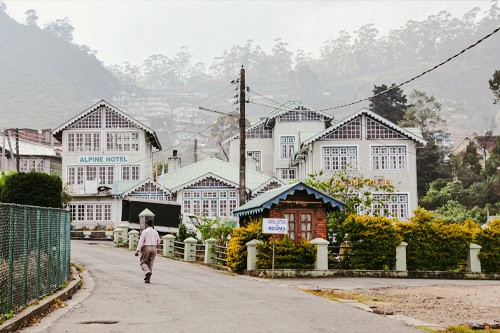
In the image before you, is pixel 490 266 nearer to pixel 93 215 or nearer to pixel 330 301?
pixel 330 301

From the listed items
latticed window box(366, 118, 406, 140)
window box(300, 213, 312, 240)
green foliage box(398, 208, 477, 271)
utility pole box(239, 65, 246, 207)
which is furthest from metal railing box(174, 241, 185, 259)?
latticed window box(366, 118, 406, 140)

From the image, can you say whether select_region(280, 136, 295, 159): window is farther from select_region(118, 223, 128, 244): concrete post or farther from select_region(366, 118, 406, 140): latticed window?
select_region(118, 223, 128, 244): concrete post

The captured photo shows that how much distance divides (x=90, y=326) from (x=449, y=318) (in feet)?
22.5

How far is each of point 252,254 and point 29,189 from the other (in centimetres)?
800

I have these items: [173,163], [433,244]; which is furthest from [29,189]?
[173,163]

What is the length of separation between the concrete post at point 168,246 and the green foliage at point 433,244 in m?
13.0

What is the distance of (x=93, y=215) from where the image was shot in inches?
2298

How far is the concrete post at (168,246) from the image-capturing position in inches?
1452

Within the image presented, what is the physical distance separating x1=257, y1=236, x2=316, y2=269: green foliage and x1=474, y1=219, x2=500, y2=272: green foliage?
7.26m

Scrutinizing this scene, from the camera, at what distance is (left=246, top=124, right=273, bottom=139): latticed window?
66.2 m

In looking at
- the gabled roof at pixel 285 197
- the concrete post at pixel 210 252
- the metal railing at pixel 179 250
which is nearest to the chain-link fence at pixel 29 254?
the gabled roof at pixel 285 197

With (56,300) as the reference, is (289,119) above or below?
above

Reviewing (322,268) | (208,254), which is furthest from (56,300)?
(208,254)

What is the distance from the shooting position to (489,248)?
2922cm
